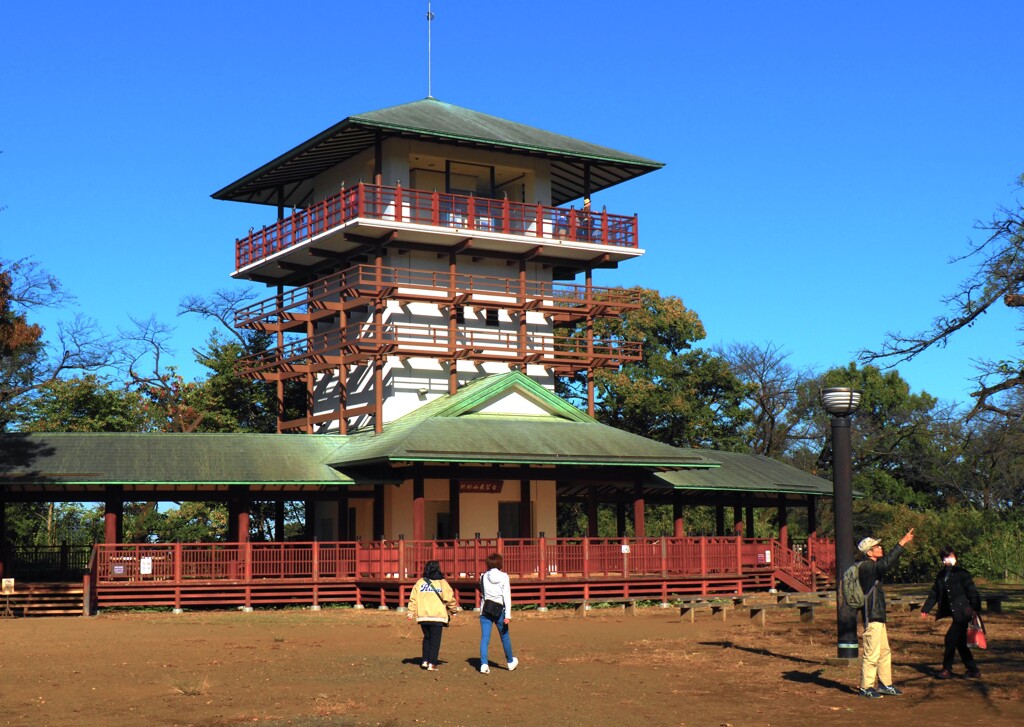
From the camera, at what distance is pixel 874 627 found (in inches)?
645

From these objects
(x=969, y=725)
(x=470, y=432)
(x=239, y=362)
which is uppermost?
(x=239, y=362)

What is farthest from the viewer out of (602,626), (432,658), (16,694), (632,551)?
(632,551)

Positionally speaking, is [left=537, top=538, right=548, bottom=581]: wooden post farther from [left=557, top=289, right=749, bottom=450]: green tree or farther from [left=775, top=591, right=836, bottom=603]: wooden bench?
[left=557, top=289, right=749, bottom=450]: green tree

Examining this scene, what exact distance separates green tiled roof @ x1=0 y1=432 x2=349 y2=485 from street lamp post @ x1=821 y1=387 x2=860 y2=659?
19636mm

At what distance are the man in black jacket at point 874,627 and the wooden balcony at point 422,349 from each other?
24.3 metres

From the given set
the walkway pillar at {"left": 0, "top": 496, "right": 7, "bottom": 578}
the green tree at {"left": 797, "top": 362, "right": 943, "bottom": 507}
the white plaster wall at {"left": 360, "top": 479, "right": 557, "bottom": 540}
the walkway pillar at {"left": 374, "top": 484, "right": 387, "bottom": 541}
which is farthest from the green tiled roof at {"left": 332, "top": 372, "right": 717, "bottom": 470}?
the green tree at {"left": 797, "top": 362, "right": 943, "bottom": 507}

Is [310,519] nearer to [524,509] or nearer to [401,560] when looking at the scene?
[524,509]

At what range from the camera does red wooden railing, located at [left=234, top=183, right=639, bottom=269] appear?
41.3 metres

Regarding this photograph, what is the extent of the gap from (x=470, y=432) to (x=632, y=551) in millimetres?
5350

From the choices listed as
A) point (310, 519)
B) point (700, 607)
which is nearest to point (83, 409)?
point (310, 519)

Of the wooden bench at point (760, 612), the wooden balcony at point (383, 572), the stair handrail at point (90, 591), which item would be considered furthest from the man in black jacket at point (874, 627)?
the stair handrail at point (90, 591)

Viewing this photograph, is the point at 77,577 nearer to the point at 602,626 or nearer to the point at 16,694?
the point at 602,626

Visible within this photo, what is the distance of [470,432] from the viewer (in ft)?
122

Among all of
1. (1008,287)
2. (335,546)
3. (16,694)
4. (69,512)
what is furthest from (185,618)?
(69,512)
